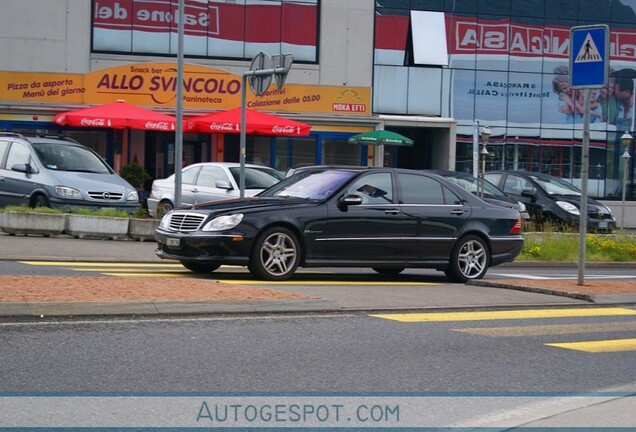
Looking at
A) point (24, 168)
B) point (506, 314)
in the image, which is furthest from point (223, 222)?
point (24, 168)

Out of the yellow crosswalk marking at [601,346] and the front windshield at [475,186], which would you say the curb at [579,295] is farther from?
the front windshield at [475,186]

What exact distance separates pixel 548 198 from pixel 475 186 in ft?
7.87

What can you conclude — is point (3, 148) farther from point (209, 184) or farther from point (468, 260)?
point (468, 260)

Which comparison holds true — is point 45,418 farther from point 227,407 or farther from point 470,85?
point 470,85

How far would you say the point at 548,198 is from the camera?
2600cm

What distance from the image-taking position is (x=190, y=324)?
31.2 feet

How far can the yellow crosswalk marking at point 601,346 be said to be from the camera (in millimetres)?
9273

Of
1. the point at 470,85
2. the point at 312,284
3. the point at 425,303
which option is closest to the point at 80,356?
the point at 425,303

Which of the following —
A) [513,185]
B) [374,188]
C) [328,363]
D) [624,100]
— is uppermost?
[624,100]

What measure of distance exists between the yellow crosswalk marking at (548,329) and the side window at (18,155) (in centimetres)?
1300

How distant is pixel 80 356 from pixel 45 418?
1.76m

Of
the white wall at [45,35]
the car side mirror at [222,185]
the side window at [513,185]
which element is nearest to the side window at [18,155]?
the car side mirror at [222,185]

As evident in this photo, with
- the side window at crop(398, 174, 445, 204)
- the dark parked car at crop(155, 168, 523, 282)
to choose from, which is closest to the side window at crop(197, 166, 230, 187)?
the dark parked car at crop(155, 168, 523, 282)

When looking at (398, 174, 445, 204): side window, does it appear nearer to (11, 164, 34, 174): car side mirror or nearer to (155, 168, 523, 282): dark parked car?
(155, 168, 523, 282): dark parked car
